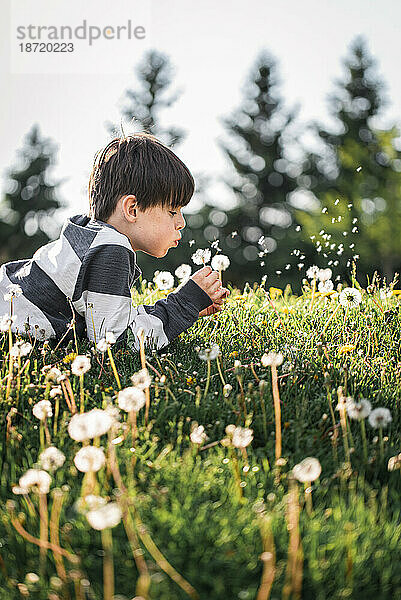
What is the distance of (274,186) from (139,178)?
20478 mm

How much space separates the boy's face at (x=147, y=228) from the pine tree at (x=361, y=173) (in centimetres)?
1680

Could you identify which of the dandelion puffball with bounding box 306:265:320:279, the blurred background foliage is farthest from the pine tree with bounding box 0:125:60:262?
the dandelion puffball with bounding box 306:265:320:279

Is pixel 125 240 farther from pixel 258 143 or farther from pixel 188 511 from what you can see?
pixel 258 143

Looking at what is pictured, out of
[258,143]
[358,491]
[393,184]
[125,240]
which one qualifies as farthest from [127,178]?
[258,143]

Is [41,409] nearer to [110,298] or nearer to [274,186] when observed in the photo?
[110,298]

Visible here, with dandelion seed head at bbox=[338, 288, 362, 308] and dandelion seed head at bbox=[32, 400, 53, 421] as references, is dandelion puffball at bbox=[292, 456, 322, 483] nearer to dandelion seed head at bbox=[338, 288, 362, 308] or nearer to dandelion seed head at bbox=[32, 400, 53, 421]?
dandelion seed head at bbox=[32, 400, 53, 421]

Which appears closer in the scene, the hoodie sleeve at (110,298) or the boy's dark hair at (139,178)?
the hoodie sleeve at (110,298)

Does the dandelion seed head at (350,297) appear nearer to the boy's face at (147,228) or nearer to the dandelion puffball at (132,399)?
the boy's face at (147,228)

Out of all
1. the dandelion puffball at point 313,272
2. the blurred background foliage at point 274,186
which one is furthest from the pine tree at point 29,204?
the dandelion puffball at point 313,272

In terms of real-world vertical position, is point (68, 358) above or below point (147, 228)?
below

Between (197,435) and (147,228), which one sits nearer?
(197,435)

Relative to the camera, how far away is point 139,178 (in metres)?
3.47

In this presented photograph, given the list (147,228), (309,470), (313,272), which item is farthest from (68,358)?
(313,272)

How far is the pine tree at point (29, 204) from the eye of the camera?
2370cm
